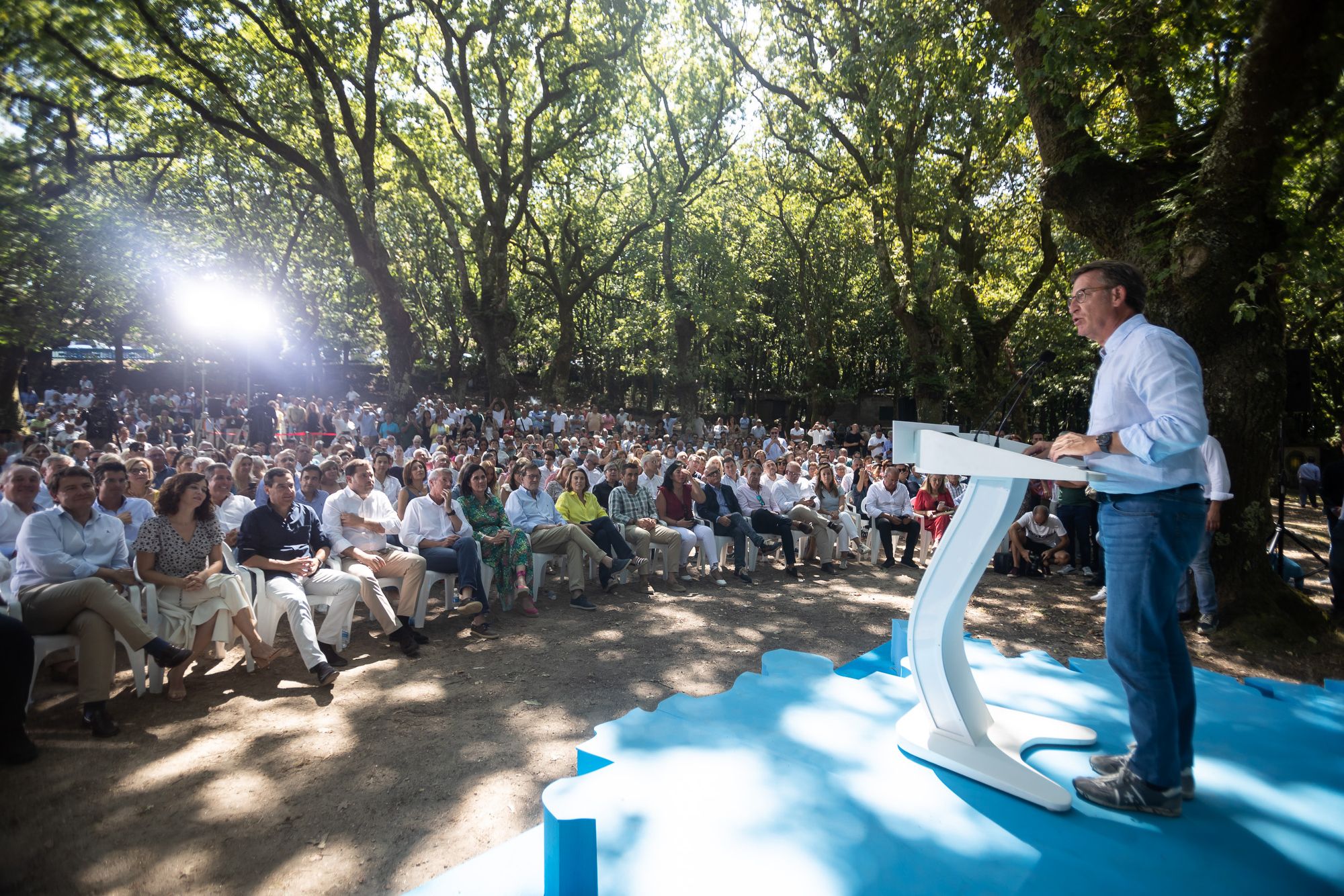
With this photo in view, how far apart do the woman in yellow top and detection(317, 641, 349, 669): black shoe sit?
2.46 metres

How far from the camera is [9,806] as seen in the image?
8.61 feet

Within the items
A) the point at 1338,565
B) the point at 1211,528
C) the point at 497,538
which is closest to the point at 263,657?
the point at 497,538

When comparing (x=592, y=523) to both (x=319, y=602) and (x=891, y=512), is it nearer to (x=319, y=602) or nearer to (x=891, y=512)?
(x=319, y=602)

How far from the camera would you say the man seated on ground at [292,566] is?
427 centimetres

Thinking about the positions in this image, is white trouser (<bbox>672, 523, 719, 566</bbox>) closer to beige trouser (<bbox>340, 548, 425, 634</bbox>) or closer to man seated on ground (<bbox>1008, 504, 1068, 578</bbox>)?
beige trouser (<bbox>340, 548, 425, 634</bbox>)

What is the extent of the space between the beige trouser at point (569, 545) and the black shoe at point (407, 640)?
1601 millimetres

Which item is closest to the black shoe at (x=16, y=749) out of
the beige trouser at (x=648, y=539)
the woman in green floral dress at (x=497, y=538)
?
the woman in green floral dress at (x=497, y=538)

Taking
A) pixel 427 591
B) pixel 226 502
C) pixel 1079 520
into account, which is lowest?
pixel 427 591

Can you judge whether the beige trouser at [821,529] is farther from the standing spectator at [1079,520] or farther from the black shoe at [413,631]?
the black shoe at [413,631]

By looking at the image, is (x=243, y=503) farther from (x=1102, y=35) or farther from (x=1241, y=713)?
(x=1102, y=35)

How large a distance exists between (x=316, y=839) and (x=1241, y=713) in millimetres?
3753

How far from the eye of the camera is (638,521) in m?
6.91

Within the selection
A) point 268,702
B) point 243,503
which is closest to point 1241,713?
point 268,702

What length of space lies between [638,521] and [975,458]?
5.06 metres
